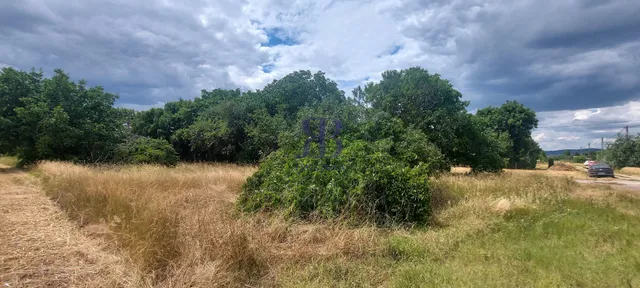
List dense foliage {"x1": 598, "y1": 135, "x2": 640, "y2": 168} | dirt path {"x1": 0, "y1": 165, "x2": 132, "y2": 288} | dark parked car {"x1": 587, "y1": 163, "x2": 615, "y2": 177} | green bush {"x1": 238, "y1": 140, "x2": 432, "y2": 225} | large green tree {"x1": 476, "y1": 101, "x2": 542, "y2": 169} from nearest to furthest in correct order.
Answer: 1. dirt path {"x1": 0, "y1": 165, "x2": 132, "y2": 288}
2. green bush {"x1": 238, "y1": 140, "x2": 432, "y2": 225}
3. dark parked car {"x1": 587, "y1": 163, "x2": 615, "y2": 177}
4. dense foliage {"x1": 598, "y1": 135, "x2": 640, "y2": 168}
5. large green tree {"x1": 476, "y1": 101, "x2": 542, "y2": 169}

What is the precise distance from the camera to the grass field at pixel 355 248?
3486mm

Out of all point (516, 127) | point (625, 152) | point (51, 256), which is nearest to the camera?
point (51, 256)

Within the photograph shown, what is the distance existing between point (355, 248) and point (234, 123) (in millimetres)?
18855

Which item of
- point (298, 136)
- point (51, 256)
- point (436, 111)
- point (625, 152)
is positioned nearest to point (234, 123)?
point (298, 136)

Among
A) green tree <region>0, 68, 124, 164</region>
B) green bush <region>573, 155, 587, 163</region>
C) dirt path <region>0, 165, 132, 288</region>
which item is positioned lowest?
dirt path <region>0, 165, 132, 288</region>

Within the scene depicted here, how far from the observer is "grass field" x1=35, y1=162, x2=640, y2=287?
349 centimetres

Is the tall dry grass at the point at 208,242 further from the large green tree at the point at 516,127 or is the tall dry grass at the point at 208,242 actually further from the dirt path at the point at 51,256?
the large green tree at the point at 516,127

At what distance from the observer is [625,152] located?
125 ft

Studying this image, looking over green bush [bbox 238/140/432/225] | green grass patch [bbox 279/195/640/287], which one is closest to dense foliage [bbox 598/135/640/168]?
green grass patch [bbox 279/195/640/287]

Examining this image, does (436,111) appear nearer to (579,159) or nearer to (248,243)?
(248,243)

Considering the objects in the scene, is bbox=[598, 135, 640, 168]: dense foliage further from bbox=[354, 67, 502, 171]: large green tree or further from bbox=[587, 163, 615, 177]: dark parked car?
bbox=[354, 67, 502, 171]: large green tree

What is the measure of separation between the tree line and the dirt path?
7.97m

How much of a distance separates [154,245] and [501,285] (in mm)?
3713

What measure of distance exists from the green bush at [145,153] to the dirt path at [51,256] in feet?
38.3
